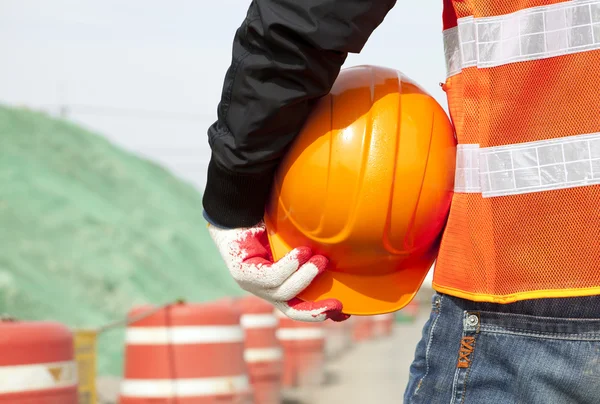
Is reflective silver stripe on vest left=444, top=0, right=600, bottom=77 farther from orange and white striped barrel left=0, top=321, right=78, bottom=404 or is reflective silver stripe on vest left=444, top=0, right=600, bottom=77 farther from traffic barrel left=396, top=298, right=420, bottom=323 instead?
traffic barrel left=396, top=298, right=420, bottom=323

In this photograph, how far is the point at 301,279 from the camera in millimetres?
2672

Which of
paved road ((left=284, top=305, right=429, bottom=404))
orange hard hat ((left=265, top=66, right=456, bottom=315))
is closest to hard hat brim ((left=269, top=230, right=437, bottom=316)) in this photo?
orange hard hat ((left=265, top=66, right=456, bottom=315))

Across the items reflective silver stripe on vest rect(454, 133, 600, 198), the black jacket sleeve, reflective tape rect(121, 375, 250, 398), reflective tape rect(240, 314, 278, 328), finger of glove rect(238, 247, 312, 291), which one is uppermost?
the black jacket sleeve

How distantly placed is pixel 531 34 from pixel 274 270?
91cm

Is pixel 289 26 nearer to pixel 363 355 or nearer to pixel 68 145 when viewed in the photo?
pixel 363 355

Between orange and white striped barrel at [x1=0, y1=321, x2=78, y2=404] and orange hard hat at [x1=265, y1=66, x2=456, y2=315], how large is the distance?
2235mm

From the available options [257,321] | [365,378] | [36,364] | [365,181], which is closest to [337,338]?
[365,378]

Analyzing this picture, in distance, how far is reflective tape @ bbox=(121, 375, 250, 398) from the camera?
5840 mm

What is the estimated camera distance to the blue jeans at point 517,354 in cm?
227

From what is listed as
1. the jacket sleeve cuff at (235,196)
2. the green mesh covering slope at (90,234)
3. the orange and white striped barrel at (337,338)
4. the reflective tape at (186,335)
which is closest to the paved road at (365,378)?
the orange and white striped barrel at (337,338)

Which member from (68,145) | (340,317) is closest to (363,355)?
(340,317)

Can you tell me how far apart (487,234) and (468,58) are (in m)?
0.44

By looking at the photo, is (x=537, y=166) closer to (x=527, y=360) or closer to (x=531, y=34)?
(x=531, y=34)

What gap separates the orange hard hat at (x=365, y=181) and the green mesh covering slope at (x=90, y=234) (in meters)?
11.5
